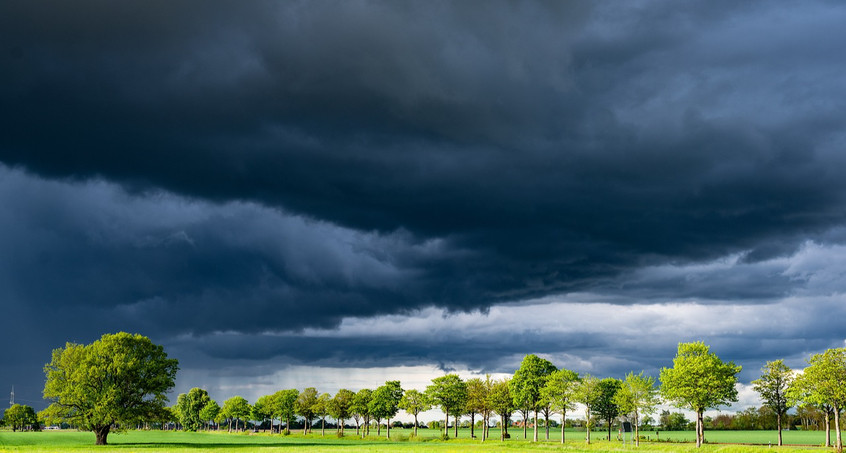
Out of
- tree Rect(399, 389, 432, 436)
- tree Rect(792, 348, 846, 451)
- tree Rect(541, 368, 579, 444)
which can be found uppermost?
tree Rect(792, 348, 846, 451)

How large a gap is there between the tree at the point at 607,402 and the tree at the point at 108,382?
9648 cm

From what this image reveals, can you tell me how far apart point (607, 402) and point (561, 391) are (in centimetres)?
1644

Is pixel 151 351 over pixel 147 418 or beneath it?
over

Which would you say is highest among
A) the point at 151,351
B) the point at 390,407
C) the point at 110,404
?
the point at 151,351

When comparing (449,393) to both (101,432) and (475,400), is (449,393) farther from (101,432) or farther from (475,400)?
(101,432)

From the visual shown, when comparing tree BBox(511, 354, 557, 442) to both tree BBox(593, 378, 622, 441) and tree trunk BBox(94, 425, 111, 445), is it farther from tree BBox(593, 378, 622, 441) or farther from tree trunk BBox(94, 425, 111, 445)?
tree trunk BBox(94, 425, 111, 445)

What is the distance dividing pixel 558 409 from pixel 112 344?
9534 centimetres

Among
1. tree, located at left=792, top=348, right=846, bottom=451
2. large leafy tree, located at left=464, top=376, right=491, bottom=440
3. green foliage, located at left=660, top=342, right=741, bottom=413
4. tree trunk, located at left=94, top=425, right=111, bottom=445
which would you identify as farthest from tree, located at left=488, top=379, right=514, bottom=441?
tree trunk, located at left=94, top=425, right=111, bottom=445

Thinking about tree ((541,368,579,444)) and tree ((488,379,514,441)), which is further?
tree ((488,379,514,441))

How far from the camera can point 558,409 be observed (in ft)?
491

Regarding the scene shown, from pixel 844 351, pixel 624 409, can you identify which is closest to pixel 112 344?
pixel 624 409

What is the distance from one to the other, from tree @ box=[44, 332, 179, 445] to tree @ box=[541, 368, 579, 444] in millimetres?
80918

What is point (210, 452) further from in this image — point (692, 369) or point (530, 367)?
point (530, 367)

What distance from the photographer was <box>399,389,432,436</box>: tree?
614 feet
